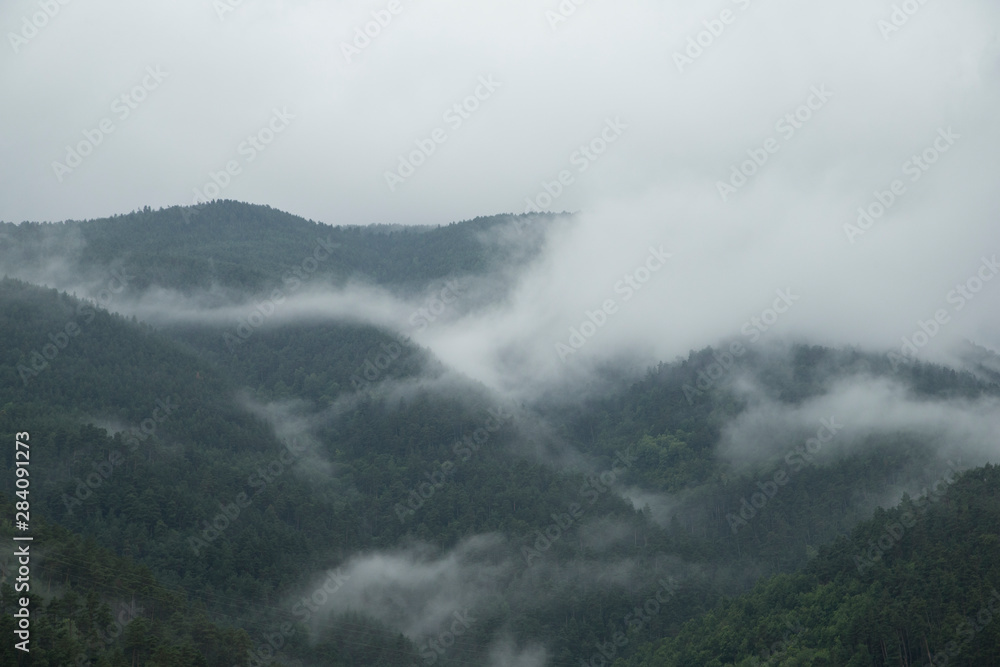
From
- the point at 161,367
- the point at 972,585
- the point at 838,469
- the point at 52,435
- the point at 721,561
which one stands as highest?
the point at 161,367

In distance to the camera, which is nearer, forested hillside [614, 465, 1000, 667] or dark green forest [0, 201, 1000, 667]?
forested hillside [614, 465, 1000, 667]

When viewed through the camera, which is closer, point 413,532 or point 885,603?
point 885,603

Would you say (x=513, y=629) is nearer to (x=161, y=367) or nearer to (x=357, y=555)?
(x=357, y=555)

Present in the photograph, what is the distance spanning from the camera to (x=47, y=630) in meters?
87.2

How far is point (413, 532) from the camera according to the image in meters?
166

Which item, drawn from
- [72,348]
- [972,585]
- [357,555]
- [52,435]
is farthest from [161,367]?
[972,585]

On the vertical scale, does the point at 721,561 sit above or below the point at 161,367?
below

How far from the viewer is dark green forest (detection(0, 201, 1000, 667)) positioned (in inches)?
4269

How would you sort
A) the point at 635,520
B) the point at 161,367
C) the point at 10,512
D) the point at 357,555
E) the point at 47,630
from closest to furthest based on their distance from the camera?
the point at 47,630, the point at 10,512, the point at 357,555, the point at 635,520, the point at 161,367

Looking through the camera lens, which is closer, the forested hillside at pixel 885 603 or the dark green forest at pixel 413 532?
the forested hillside at pixel 885 603

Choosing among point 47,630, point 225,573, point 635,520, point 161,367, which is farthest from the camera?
point 161,367

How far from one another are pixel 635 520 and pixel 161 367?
8114cm

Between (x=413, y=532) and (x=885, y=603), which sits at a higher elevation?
(x=413, y=532)

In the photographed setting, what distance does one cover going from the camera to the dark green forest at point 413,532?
356ft
